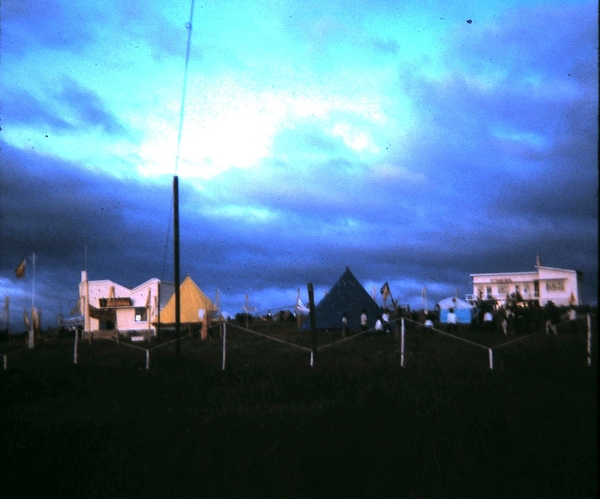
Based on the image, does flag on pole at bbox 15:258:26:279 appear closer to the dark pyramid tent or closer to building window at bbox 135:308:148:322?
the dark pyramid tent

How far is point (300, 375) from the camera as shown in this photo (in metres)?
14.8

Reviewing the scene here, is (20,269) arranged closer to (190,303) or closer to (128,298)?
(190,303)

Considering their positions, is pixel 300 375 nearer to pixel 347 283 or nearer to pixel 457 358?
pixel 457 358

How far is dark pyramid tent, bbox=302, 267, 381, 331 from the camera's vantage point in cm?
3073

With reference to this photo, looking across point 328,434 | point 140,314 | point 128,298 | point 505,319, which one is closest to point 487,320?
point 505,319

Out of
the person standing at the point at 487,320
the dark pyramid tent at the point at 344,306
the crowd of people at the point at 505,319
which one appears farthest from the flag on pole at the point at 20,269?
the person standing at the point at 487,320

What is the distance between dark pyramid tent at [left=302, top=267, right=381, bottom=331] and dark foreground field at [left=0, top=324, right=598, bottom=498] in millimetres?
15809

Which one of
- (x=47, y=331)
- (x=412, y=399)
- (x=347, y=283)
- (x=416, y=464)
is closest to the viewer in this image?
(x=416, y=464)

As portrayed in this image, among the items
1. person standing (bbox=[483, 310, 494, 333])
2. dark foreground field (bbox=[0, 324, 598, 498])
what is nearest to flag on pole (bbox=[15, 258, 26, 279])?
dark foreground field (bbox=[0, 324, 598, 498])

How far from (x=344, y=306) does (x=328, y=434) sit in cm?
2307

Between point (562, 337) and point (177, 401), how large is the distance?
24.0ft

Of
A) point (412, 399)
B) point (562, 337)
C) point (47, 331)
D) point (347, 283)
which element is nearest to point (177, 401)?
point (412, 399)

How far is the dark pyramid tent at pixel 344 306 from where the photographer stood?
101 ft

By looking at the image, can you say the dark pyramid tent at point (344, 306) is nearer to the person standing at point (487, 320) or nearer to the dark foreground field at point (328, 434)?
the person standing at point (487, 320)
